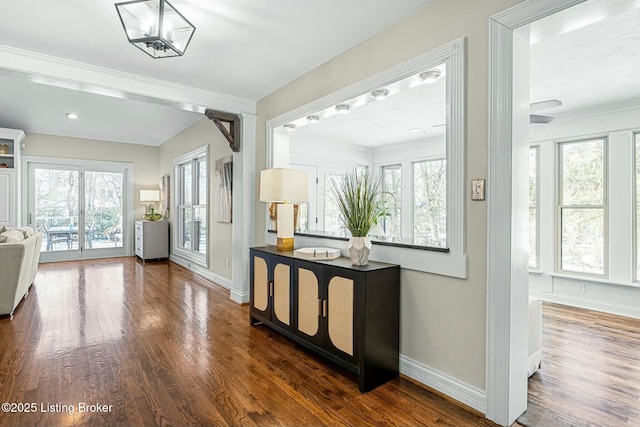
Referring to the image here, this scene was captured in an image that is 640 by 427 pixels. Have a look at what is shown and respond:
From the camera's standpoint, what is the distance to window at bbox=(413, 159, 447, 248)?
19.6ft

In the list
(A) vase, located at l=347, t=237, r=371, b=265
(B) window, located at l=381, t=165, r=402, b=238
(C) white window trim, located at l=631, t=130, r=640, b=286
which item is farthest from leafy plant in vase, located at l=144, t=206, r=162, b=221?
(C) white window trim, located at l=631, t=130, r=640, b=286

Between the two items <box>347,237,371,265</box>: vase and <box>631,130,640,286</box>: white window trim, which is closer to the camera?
<box>347,237,371,265</box>: vase

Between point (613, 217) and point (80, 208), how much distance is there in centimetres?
906

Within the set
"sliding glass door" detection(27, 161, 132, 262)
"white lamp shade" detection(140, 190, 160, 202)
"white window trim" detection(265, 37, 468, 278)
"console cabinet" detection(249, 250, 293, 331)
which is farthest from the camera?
"white lamp shade" detection(140, 190, 160, 202)

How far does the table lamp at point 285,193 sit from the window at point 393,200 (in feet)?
10.6

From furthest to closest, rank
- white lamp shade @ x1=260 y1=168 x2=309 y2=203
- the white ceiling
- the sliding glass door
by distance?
the sliding glass door < white lamp shade @ x1=260 y1=168 x2=309 y2=203 < the white ceiling

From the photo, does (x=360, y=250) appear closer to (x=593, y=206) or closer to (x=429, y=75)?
(x=429, y=75)

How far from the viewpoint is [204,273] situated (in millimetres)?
5672

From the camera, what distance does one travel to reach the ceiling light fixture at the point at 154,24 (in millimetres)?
1913

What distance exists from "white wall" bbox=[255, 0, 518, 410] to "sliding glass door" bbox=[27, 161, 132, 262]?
7.08 metres

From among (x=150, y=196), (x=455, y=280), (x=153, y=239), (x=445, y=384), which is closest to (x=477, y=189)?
(x=455, y=280)

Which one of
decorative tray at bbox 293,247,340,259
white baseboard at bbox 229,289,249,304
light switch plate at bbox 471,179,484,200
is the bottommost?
white baseboard at bbox 229,289,249,304

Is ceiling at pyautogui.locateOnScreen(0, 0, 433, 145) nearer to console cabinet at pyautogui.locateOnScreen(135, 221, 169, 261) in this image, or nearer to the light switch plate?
the light switch plate

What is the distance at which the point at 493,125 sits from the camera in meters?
1.90
